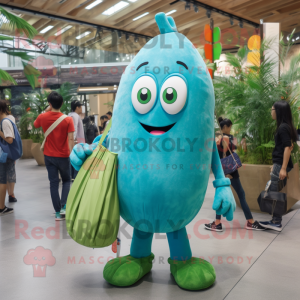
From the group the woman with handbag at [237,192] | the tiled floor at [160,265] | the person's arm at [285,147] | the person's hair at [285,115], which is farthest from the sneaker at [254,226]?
the person's hair at [285,115]

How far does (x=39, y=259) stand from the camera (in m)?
2.96

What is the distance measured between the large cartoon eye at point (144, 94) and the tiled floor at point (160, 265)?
1345 millimetres

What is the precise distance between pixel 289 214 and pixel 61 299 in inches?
135

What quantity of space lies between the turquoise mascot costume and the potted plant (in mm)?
2401

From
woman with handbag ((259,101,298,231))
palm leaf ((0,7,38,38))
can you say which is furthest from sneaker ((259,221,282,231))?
palm leaf ((0,7,38,38))

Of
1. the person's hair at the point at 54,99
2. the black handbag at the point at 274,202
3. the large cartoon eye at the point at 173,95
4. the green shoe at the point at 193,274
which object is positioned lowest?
the green shoe at the point at 193,274

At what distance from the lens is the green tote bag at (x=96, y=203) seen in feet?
6.79

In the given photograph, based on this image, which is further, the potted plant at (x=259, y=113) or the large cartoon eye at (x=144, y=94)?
the potted plant at (x=259, y=113)

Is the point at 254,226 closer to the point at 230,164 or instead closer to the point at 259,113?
the point at 230,164

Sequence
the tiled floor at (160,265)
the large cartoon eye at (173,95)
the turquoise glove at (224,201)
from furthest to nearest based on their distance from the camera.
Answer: the tiled floor at (160,265) < the turquoise glove at (224,201) < the large cartoon eye at (173,95)

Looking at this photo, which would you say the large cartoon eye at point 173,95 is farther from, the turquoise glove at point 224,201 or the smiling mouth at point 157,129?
the turquoise glove at point 224,201

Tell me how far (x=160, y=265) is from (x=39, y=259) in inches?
44.5

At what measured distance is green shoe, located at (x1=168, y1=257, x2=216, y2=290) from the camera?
2326 mm

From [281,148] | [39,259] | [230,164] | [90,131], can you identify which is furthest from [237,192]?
[90,131]
